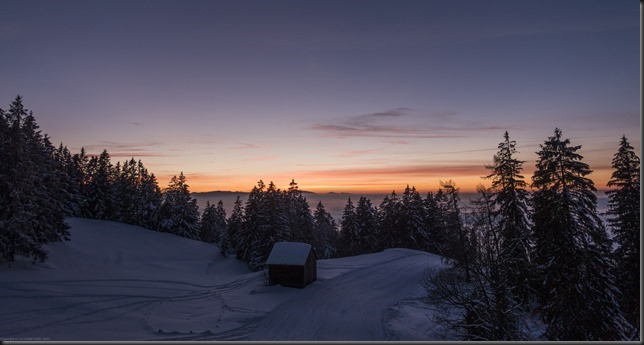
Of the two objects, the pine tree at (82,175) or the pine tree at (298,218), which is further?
the pine tree at (82,175)

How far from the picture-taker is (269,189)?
57656mm

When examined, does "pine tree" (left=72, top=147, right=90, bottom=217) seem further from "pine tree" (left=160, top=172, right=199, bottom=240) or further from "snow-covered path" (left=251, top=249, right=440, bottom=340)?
"snow-covered path" (left=251, top=249, right=440, bottom=340)

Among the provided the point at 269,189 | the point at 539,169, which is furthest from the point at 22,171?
the point at 539,169

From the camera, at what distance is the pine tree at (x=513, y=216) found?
24.9m

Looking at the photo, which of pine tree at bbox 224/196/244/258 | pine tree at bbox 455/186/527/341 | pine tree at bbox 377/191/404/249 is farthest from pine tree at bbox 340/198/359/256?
pine tree at bbox 455/186/527/341

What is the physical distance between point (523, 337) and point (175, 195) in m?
68.2

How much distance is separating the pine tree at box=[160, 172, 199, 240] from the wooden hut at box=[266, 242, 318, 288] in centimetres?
3966

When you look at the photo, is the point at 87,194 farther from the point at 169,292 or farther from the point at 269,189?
the point at 169,292

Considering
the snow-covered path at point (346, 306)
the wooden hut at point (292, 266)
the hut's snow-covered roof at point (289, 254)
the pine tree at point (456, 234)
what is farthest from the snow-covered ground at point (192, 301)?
the pine tree at point (456, 234)

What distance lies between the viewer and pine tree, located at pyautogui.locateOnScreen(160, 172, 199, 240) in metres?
70.6

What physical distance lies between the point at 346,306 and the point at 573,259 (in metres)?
16.2

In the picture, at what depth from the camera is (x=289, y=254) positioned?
124 feet

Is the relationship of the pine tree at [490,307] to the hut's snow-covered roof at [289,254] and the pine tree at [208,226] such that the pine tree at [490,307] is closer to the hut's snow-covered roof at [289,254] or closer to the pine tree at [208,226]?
the hut's snow-covered roof at [289,254]

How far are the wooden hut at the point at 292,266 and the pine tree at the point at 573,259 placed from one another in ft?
70.2
